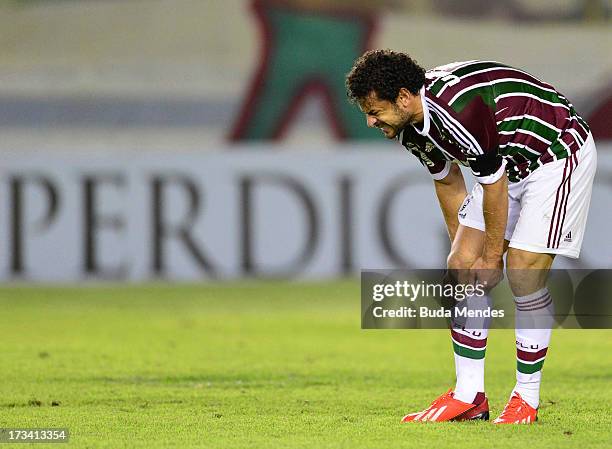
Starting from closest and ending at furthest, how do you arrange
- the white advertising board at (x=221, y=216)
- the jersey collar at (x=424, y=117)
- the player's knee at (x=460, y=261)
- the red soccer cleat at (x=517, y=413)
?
the jersey collar at (x=424, y=117), the red soccer cleat at (x=517, y=413), the player's knee at (x=460, y=261), the white advertising board at (x=221, y=216)

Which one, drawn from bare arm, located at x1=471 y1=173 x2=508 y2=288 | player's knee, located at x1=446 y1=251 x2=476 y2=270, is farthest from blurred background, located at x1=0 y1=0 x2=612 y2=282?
bare arm, located at x1=471 y1=173 x2=508 y2=288

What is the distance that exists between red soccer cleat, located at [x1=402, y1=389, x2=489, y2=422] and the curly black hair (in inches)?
63.2

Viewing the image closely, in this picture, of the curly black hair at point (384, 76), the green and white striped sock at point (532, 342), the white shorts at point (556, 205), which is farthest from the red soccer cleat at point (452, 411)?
the curly black hair at point (384, 76)

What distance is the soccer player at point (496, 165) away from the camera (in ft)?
20.0

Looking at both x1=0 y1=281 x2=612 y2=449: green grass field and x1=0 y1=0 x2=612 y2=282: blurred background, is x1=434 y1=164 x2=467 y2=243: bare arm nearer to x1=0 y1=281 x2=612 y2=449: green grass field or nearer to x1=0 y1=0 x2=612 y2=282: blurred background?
x1=0 y1=281 x2=612 y2=449: green grass field

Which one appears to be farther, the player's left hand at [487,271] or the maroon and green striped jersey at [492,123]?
the player's left hand at [487,271]

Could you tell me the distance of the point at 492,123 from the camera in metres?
6.11

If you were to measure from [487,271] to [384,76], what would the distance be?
1115 mm

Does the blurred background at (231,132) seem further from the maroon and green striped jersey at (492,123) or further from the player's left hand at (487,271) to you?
the maroon and green striped jersey at (492,123)

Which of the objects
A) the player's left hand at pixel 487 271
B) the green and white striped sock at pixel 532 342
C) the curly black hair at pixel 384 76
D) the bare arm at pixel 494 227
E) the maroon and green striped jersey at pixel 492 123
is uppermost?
the curly black hair at pixel 384 76

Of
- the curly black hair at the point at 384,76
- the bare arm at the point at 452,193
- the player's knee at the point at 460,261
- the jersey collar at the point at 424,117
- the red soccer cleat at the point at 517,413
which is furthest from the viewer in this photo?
the bare arm at the point at 452,193

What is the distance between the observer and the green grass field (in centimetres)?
623

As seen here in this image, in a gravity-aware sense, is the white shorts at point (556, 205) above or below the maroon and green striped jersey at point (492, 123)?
below

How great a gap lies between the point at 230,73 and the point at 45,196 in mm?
5379
